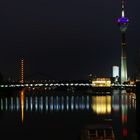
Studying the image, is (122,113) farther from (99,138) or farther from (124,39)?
(124,39)

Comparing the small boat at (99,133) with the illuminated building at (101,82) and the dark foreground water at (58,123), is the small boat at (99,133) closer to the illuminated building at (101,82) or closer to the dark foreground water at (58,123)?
the dark foreground water at (58,123)

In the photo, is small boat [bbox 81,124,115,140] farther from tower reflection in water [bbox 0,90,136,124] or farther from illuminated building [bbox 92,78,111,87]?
illuminated building [bbox 92,78,111,87]

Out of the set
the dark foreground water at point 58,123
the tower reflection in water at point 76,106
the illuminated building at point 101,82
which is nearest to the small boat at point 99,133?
the dark foreground water at point 58,123

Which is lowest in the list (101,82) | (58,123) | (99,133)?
(58,123)

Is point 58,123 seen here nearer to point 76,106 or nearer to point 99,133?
point 76,106

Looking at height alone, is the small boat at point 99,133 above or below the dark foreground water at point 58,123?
above

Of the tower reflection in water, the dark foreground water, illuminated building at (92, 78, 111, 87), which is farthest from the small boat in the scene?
illuminated building at (92, 78, 111, 87)

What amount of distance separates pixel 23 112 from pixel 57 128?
32.0 feet

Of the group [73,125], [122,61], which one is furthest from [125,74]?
[73,125]

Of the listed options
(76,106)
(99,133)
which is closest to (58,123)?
(76,106)

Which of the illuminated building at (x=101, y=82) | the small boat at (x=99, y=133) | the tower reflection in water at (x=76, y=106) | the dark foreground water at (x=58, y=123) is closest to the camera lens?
the small boat at (x=99, y=133)

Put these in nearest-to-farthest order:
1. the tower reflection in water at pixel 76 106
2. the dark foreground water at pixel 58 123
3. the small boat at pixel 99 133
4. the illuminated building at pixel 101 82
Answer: the small boat at pixel 99 133, the dark foreground water at pixel 58 123, the tower reflection in water at pixel 76 106, the illuminated building at pixel 101 82

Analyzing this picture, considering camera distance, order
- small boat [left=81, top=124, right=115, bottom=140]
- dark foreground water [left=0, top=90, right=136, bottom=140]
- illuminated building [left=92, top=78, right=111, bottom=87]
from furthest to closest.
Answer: illuminated building [left=92, top=78, right=111, bottom=87] → dark foreground water [left=0, top=90, right=136, bottom=140] → small boat [left=81, top=124, right=115, bottom=140]

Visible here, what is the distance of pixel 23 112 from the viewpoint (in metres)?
33.9
